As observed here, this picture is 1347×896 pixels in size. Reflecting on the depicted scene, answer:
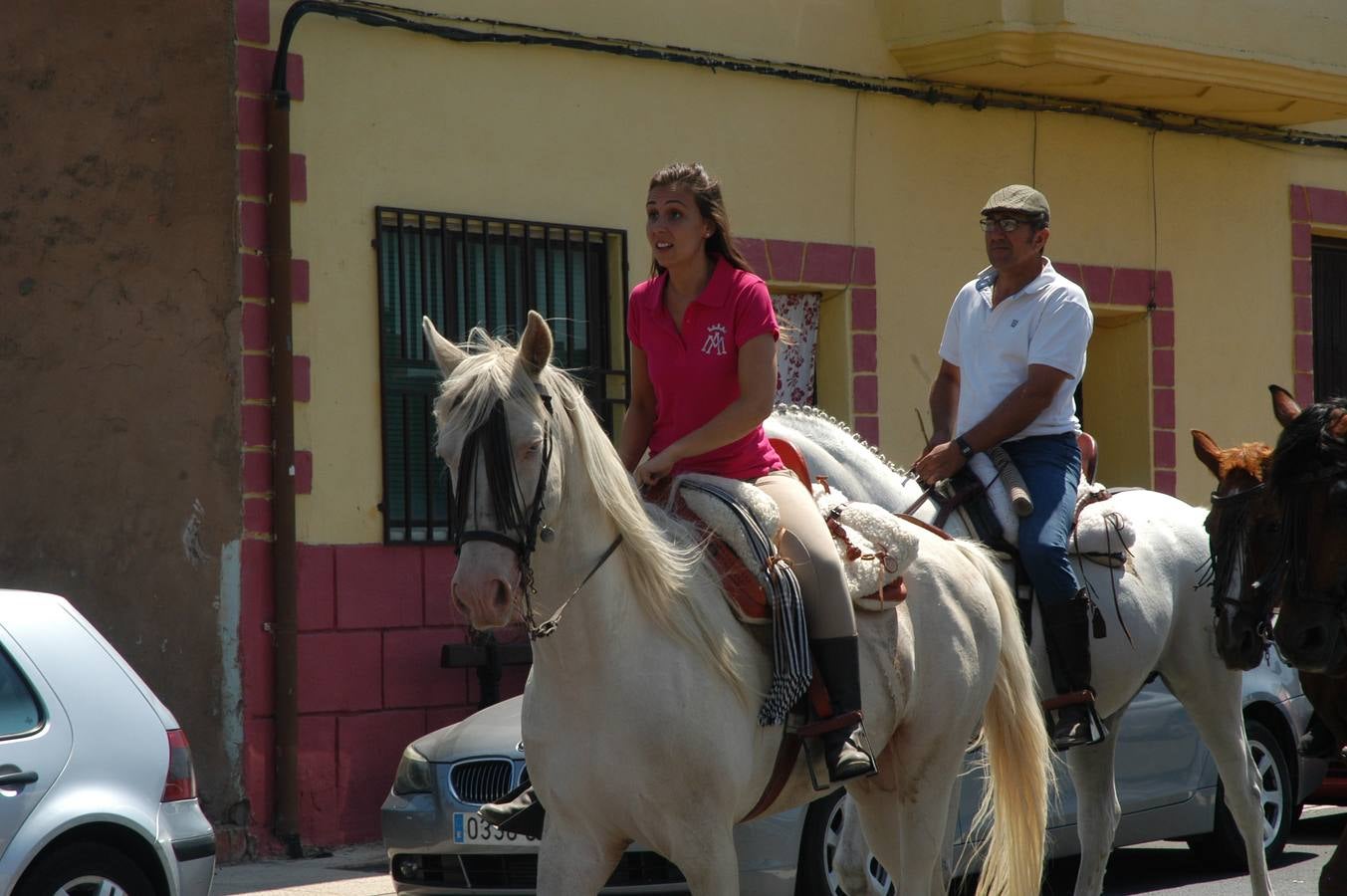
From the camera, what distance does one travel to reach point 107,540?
10.6 m

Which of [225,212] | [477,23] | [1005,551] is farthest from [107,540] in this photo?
[1005,551]

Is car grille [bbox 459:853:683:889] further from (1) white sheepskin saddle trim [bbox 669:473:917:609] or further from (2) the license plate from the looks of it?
(1) white sheepskin saddle trim [bbox 669:473:917:609]

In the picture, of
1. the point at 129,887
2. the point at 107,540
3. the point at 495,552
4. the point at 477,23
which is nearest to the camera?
the point at 495,552

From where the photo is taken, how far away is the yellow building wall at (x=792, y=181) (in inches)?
435

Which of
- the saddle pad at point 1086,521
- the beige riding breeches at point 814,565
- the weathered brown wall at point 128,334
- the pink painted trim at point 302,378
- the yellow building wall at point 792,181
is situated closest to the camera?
the beige riding breeches at point 814,565

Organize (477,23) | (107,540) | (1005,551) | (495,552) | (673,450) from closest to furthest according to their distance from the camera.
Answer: (495,552), (673,450), (1005,551), (107,540), (477,23)

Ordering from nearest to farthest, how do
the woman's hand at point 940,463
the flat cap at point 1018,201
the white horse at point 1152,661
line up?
the woman's hand at point 940,463
the flat cap at point 1018,201
the white horse at point 1152,661

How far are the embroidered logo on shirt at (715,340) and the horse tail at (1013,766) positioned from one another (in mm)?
1540

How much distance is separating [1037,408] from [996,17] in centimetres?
649

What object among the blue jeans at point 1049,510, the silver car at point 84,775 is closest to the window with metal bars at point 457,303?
the silver car at point 84,775

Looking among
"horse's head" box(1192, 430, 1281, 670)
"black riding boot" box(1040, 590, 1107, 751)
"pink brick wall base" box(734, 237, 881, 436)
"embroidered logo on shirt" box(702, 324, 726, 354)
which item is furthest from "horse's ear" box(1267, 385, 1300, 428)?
"pink brick wall base" box(734, 237, 881, 436)

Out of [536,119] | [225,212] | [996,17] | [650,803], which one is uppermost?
[996,17]

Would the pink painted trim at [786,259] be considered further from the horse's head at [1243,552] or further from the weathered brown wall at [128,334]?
the horse's head at [1243,552]

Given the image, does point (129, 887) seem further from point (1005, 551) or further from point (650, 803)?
point (1005, 551)
